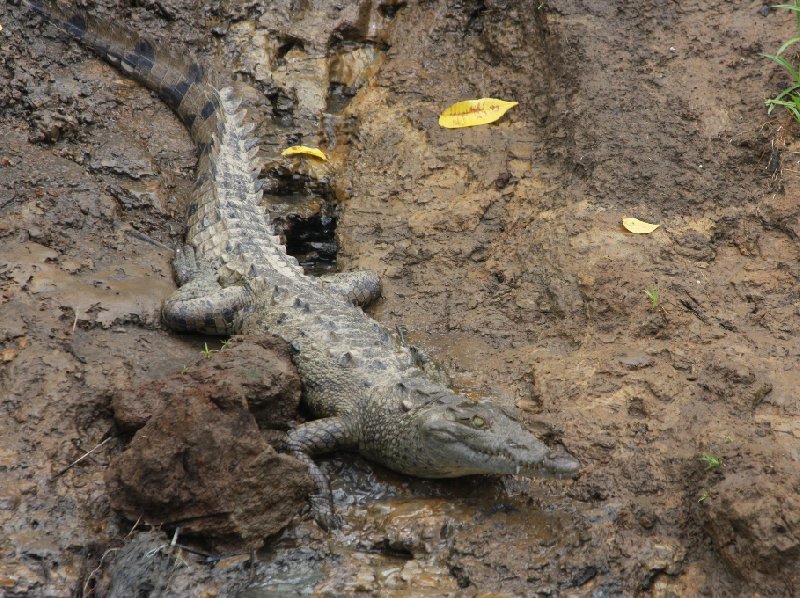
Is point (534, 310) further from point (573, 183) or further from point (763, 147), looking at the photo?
point (763, 147)

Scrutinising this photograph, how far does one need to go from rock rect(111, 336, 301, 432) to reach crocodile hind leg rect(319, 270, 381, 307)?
3.08 feet

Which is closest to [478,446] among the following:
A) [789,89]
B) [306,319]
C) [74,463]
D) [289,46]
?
[306,319]

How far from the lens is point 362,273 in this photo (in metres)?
5.50

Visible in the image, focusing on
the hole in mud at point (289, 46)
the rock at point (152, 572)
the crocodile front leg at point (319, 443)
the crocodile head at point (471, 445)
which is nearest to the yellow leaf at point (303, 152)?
the hole in mud at point (289, 46)

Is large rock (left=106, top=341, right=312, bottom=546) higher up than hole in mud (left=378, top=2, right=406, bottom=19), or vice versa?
hole in mud (left=378, top=2, right=406, bottom=19)

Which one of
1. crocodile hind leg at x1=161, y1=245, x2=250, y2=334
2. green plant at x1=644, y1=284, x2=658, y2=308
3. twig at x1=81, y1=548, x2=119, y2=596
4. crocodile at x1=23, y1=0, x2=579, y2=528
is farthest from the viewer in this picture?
crocodile hind leg at x1=161, y1=245, x2=250, y2=334

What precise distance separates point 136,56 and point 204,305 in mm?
2674

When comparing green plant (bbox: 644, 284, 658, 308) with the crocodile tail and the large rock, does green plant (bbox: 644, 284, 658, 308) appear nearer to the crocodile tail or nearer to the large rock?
the large rock

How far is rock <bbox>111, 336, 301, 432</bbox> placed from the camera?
3875 millimetres

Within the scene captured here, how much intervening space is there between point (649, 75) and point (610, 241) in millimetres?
1698

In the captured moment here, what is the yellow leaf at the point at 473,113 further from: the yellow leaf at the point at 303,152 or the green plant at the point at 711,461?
the green plant at the point at 711,461

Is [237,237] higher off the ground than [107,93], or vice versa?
[107,93]

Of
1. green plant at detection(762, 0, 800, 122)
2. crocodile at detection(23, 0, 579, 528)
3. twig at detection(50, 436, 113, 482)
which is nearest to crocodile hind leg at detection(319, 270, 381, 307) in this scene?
crocodile at detection(23, 0, 579, 528)

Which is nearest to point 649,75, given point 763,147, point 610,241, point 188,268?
point 763,147
